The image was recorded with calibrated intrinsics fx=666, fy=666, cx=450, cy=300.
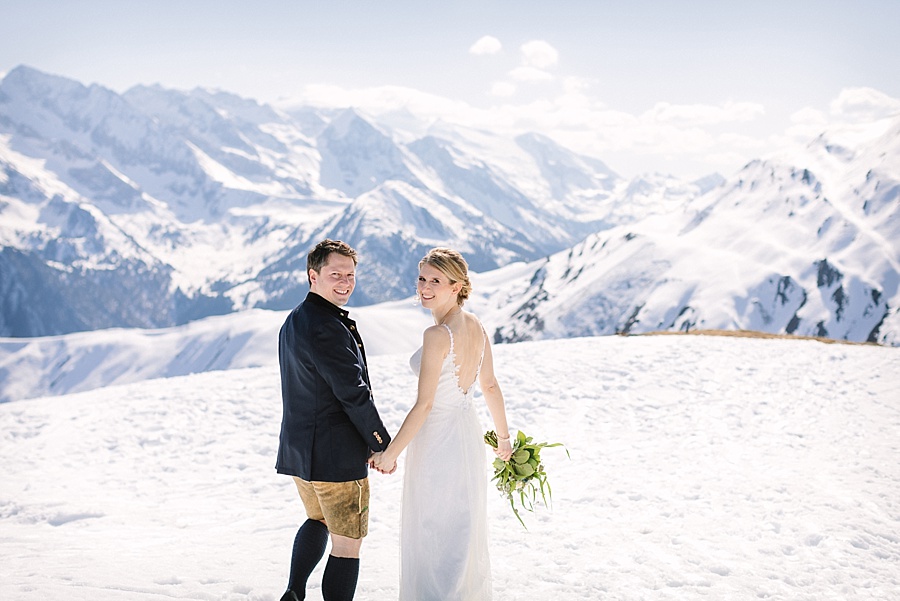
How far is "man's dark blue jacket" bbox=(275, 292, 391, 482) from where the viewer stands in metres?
5.09

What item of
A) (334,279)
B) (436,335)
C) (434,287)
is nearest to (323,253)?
(334,279)

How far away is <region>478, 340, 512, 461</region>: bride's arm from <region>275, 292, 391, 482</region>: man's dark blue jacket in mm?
1189

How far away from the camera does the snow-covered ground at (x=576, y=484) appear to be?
23.8 feet

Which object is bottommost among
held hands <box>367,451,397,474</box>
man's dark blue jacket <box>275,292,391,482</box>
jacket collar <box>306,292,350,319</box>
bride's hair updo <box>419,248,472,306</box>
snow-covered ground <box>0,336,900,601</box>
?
snow-covered ground <box>0,336,900,601</box>

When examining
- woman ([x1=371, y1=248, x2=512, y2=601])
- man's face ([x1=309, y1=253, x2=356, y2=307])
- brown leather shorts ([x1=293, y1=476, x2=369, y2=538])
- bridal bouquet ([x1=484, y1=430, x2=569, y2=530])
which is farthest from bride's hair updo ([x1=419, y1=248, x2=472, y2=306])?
brown leather shorts ([x1=293, y1=476, x2=369, y2=538])

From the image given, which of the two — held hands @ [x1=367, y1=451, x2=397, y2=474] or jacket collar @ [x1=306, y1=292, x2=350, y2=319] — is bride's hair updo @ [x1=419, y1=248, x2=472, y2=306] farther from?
held hands @ [x1=367, y1=451, x2=397, y2=474]

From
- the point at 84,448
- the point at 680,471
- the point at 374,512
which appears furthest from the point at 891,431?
the point at 84,448

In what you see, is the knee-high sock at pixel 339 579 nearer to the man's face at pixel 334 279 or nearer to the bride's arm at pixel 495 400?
the bride's arm at pixel 495 400

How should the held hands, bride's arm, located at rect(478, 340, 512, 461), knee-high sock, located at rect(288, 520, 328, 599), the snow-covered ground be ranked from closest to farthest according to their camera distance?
the held hands
knee-high sock, located at rect(288, 520, 328, 599)
bride's arm, located at rect(478, 340, 512, 461)
the snow-covered ground

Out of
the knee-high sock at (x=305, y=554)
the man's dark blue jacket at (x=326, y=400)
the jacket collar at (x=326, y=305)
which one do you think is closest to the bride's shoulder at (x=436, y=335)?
the man's dark blue jacket at (x=326, y=400)

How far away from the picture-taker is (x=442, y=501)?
18.8 ft

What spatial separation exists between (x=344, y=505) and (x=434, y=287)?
6.26 feet

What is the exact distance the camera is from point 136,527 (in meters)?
9.88

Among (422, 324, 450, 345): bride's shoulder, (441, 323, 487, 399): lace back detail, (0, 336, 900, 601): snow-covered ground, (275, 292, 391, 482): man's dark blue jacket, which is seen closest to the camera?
(275, 292, 391, 482): man's dark blue jacket
